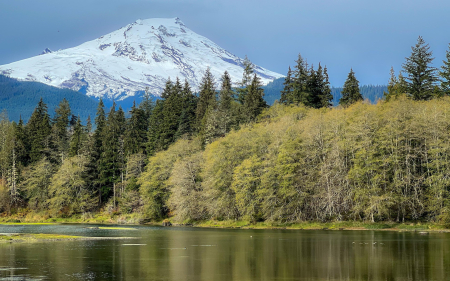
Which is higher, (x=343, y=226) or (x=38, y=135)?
(x=38, y=135)

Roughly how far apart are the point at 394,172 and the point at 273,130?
23.7 meters

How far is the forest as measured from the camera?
77.4 m

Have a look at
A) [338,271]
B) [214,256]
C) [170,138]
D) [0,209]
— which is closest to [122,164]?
[170,138]

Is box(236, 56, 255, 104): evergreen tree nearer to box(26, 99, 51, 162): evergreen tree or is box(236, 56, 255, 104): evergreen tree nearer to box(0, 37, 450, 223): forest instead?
box(0, 37, 450, 223): forest

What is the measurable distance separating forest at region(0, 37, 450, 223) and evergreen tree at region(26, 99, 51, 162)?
0.34 meters

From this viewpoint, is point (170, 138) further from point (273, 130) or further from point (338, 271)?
point (338, 271)

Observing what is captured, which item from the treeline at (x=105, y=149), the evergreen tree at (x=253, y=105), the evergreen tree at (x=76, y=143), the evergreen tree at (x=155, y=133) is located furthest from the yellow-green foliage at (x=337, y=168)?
the evergreen tree at (x=76, y=143)

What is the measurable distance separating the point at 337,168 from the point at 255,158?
1481cm

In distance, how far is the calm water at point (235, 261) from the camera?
30.1 m

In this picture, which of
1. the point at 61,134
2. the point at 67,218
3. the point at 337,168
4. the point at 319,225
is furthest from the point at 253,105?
the point at 61,134

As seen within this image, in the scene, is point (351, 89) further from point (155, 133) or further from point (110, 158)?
point (110, 158)

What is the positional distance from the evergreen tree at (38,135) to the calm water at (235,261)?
10308cm

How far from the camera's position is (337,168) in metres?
82.8

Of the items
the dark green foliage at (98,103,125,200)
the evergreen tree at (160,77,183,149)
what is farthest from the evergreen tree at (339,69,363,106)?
the dark green foliage at (98,103,125,200)
